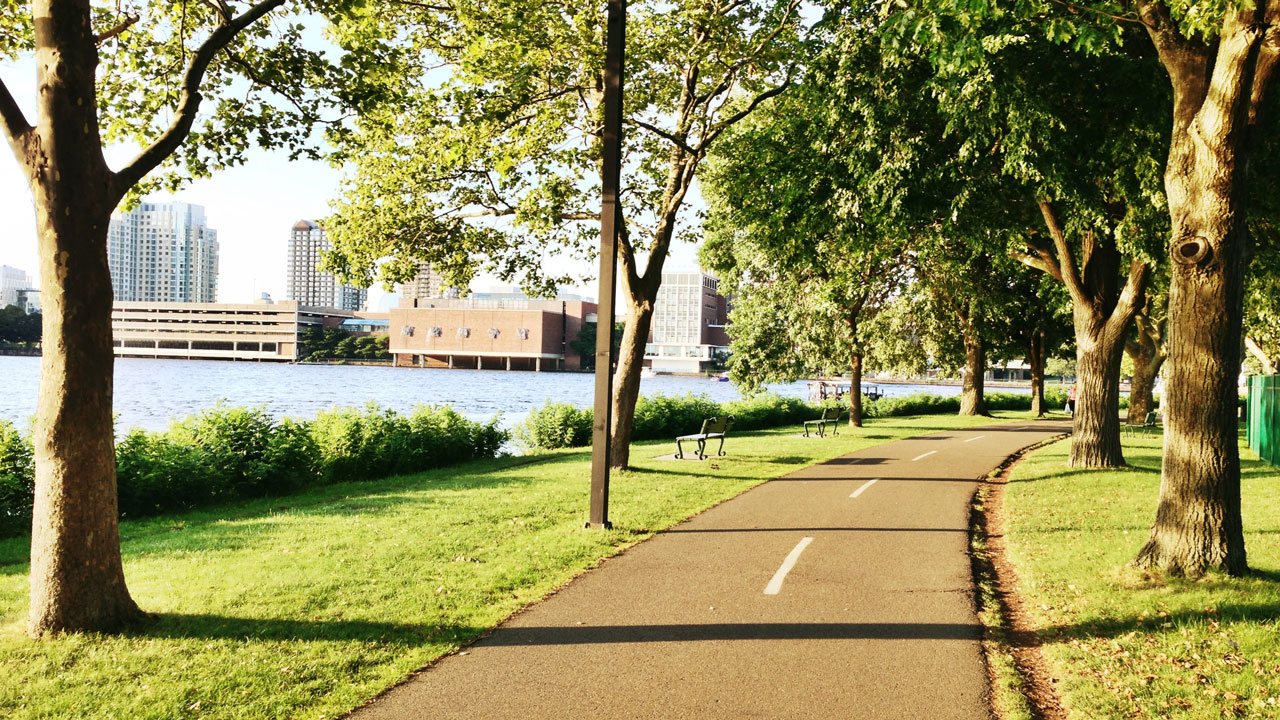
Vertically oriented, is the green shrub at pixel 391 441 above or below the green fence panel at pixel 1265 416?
below

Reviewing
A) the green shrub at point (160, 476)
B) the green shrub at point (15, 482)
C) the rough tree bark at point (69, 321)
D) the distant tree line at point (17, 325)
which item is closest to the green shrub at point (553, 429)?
the green shrub at point (160, 476)

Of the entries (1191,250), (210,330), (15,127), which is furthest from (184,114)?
(210,330)

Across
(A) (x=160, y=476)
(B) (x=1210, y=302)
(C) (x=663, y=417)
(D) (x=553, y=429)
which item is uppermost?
(B) (x=1210, y=302)

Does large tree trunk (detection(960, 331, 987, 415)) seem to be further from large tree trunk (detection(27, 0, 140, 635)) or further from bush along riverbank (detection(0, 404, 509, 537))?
large tree trunk (detection(27, 0, 140, 635))

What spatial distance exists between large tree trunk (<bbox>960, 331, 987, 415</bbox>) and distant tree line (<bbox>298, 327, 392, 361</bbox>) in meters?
107

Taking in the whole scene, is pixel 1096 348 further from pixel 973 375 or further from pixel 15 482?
pixel 973 375

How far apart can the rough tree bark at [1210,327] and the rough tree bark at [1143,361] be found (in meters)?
29.1

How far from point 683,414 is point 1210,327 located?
2196 cm

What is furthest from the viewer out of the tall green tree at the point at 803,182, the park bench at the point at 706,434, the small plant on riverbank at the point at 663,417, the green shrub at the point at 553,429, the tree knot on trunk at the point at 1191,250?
the small plant on riverbank at the point at 663,417

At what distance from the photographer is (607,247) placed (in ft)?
33.3

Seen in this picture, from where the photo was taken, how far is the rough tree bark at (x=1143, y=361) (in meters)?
33.4

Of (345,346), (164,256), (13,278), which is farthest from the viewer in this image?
(164,256)

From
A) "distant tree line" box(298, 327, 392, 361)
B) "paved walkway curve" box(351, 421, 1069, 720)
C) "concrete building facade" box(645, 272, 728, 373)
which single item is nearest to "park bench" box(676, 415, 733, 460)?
"paved walkway curve" box(351, 421, 1069, 720)

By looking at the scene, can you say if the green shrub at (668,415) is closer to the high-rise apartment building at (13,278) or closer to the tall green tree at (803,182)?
the tall green tree at (803,182)
